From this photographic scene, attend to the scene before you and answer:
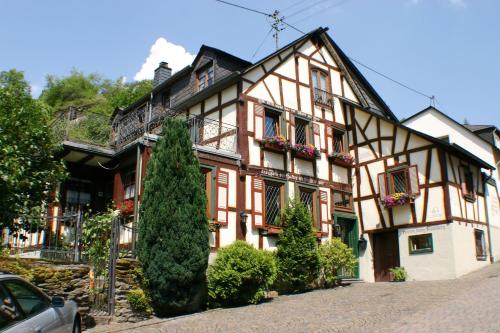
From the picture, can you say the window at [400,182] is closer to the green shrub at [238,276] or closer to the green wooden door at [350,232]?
the green wooden door at [350,232]

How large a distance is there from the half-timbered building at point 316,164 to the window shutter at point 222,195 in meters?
0.05

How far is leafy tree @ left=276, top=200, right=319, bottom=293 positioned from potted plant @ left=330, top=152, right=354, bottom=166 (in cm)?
390

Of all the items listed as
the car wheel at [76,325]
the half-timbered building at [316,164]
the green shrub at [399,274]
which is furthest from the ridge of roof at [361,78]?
the car wheel at [76,325]

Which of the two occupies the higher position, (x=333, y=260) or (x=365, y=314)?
(x=333, y=260)

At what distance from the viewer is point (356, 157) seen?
19.8m

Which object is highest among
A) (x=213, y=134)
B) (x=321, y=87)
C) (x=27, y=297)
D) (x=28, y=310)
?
(x=321, y=87)

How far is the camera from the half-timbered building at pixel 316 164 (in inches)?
603

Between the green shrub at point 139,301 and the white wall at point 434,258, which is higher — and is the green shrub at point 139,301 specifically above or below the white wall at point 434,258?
below

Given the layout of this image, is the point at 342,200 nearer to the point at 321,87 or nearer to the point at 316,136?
the point at 316,136

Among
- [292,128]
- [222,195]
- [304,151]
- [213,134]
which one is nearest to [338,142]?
[292,128]

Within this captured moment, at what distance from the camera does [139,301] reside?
1111 centimetres

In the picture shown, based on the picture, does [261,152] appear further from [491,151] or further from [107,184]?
[491,151]

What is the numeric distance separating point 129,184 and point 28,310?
9973 mm

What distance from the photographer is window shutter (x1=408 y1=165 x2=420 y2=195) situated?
57.7ft
